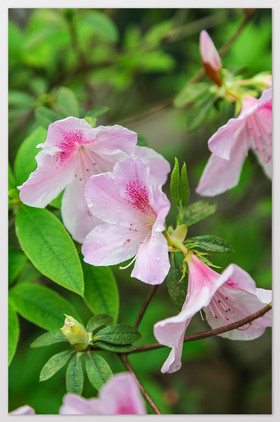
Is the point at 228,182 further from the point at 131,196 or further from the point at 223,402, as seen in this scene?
the point at 223,402

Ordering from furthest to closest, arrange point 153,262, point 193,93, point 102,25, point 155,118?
point 155,118 < point 102,25 < point 193,93 < point 153,262

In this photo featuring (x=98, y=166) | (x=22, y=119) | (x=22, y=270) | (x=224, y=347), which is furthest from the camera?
(x=224, y=347)

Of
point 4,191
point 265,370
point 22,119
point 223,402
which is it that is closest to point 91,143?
point 4,191

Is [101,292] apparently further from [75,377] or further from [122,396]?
[122,396]

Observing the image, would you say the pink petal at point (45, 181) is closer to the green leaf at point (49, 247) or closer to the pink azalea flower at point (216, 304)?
the green leaf at point (49, 247)

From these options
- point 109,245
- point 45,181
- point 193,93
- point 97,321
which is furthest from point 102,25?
point 97,321

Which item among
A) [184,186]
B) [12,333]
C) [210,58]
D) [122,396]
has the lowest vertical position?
[12,333]
